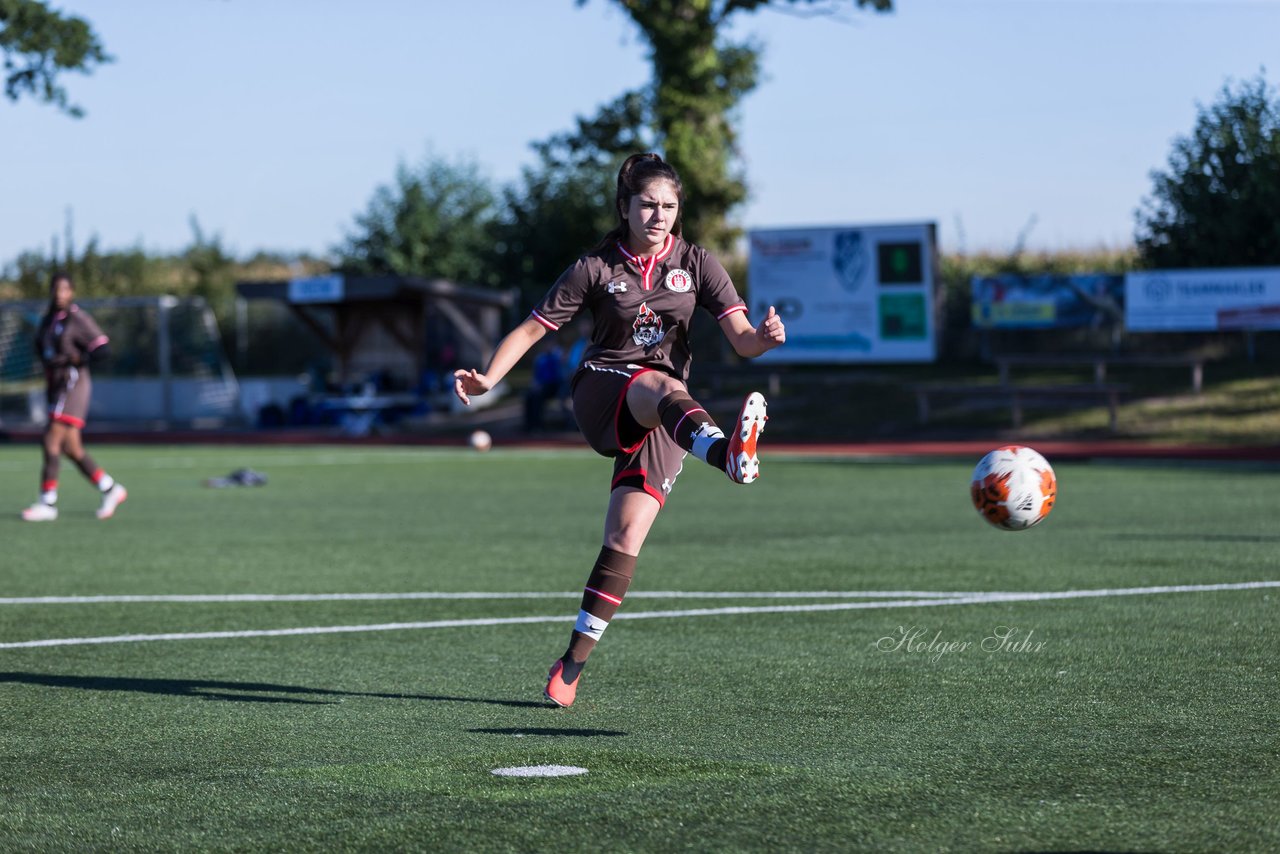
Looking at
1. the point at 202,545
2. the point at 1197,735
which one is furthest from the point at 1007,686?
the point at 202,545

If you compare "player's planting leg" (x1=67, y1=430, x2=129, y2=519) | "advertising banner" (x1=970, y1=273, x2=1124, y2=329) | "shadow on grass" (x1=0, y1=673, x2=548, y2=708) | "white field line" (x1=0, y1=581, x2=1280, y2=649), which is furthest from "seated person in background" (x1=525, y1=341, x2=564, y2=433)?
"shadow on grass" (x1=0, y1=673, x2=548, y2=708)

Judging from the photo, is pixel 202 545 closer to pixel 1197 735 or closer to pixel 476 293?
pixel 1197 735

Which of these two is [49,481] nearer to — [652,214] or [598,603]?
[598,603]

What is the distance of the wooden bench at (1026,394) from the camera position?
2803 centimetres

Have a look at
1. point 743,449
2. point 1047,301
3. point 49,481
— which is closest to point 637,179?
point 743,449

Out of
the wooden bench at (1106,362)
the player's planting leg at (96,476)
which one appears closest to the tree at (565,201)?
the wooden bench at (1106,362)

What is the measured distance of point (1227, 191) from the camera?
33531 millimetres

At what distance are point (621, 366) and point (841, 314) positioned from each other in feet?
94.8

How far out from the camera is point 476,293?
125ft

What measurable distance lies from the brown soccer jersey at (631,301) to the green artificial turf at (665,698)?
125 cm

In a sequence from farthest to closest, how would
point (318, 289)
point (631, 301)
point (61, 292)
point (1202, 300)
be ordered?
point (318, 289)
point (1202, 300)
point (61, 292)
point (631, 301)

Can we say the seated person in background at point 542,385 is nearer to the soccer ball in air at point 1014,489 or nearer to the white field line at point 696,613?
the white field line at point 696,613

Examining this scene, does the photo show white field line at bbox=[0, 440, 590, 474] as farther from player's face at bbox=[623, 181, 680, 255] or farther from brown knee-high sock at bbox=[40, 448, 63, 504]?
player's face at bbox=[623, 181, 680, 255]

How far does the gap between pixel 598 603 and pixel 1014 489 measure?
175 cm
